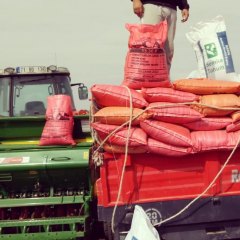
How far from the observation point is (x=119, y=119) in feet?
13.6

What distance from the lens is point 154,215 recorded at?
4.28 meters

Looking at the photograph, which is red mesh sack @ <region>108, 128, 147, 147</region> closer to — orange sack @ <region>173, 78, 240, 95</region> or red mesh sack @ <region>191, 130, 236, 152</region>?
red mesh sack @ <region>191, 130, 236, 152</region>

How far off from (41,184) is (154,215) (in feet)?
4.86

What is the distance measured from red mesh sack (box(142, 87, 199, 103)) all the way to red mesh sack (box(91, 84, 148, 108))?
0.22 feet

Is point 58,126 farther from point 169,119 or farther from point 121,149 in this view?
point 169,119

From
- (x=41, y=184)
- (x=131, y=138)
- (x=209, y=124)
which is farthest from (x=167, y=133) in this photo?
(x=41, y=184)

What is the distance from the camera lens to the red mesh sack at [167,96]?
427 centimetres

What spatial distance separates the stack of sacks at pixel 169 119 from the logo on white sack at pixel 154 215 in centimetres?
53

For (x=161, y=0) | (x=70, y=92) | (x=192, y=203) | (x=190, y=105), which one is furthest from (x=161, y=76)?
(x=70, y=92)

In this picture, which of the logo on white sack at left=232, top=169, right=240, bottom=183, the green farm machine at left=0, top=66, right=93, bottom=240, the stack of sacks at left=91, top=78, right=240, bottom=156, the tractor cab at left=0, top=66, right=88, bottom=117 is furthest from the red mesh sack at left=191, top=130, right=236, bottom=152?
the tractor cab at left=0, top=66, right=88, bottom=117

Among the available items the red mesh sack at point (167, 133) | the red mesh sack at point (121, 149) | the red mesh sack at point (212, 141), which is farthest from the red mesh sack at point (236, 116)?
the red mesh sack at point (121, 149)

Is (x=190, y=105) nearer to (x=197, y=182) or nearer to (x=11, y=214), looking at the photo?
(x=197, y=182)

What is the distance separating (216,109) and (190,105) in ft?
0.73

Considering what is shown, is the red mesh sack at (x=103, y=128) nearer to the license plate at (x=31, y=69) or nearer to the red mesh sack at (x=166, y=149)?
the red mesh sack at (x=166, y=149)
